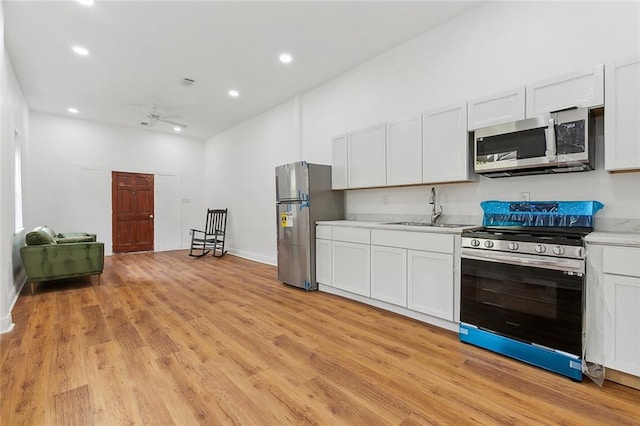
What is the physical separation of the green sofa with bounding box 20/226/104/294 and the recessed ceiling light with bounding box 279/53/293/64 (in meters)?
3.81

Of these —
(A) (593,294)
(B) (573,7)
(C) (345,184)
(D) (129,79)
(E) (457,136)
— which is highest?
(D) (129,79)

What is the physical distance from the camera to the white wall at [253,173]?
5535 millimetres

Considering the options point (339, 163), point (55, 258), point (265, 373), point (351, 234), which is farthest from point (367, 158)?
point (55, 258)

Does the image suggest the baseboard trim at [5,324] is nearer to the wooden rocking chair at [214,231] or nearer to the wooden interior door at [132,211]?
the wooden rocking chair at [214,231]

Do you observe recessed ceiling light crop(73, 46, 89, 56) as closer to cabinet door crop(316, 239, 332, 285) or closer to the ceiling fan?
the ceiling fan

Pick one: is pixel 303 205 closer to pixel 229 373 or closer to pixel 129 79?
pixel 229 373

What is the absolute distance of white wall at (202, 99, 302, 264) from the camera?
18.2 feet

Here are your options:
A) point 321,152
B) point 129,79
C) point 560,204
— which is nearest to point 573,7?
point 560,204

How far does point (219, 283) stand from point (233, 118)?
12.5 ft

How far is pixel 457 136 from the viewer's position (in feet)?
9.21

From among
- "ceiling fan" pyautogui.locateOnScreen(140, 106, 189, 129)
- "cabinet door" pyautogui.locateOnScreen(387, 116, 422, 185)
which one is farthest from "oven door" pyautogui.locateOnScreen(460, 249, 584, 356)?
"ceiling fan" pyautogui.locateOnScreen(140, 106, 189, 129)

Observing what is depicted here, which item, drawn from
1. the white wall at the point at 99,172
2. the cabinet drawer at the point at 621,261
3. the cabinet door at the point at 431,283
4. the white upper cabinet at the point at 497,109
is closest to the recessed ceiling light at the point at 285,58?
the white upper cabinet at the point at 497,109

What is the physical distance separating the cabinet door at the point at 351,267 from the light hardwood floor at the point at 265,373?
27 centimetres

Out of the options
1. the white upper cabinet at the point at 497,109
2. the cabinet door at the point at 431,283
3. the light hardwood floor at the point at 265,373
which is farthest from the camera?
the cabinet door at the point at 431,283
